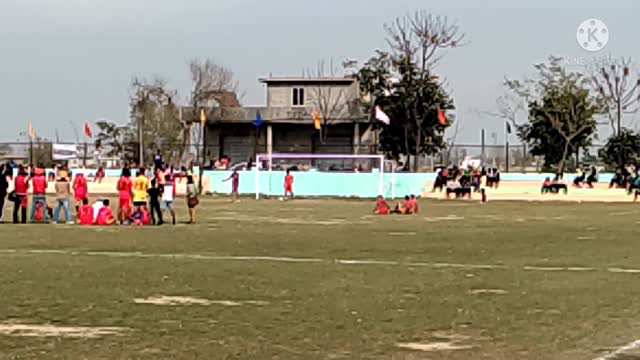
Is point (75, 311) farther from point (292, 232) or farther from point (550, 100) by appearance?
point (550, 100)

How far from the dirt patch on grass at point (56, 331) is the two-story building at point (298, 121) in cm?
7313

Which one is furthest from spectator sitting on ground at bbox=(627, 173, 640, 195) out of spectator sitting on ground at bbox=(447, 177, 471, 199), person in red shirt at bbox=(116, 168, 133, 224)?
person in red shirt at bbox=(116, 168, 133, 224)

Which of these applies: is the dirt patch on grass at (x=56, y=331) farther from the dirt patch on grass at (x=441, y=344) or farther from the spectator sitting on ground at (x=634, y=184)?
the spectator sitting on ground at (x=634, y=184)

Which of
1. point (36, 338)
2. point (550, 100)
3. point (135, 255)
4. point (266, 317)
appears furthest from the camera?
point (550, 100)

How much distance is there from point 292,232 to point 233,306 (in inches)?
584

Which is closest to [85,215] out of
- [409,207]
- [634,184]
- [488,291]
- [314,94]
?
[409,207]

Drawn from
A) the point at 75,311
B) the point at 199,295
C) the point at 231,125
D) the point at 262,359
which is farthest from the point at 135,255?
the point at 231,125

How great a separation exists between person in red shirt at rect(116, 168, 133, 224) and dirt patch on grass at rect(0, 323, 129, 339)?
18.8 meters

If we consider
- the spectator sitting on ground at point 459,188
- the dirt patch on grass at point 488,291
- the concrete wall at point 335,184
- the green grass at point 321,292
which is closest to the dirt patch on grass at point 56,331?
the green grass at point 321,292

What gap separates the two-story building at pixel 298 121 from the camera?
84.4 m

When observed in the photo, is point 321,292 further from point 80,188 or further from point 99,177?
point 99,177

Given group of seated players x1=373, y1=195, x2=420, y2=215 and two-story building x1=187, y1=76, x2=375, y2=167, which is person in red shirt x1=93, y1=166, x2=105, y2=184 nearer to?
two-story building x1=187, y1=76, x2=375, y2=167

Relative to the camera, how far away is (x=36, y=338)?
408 inches

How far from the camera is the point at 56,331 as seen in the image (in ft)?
35.4
